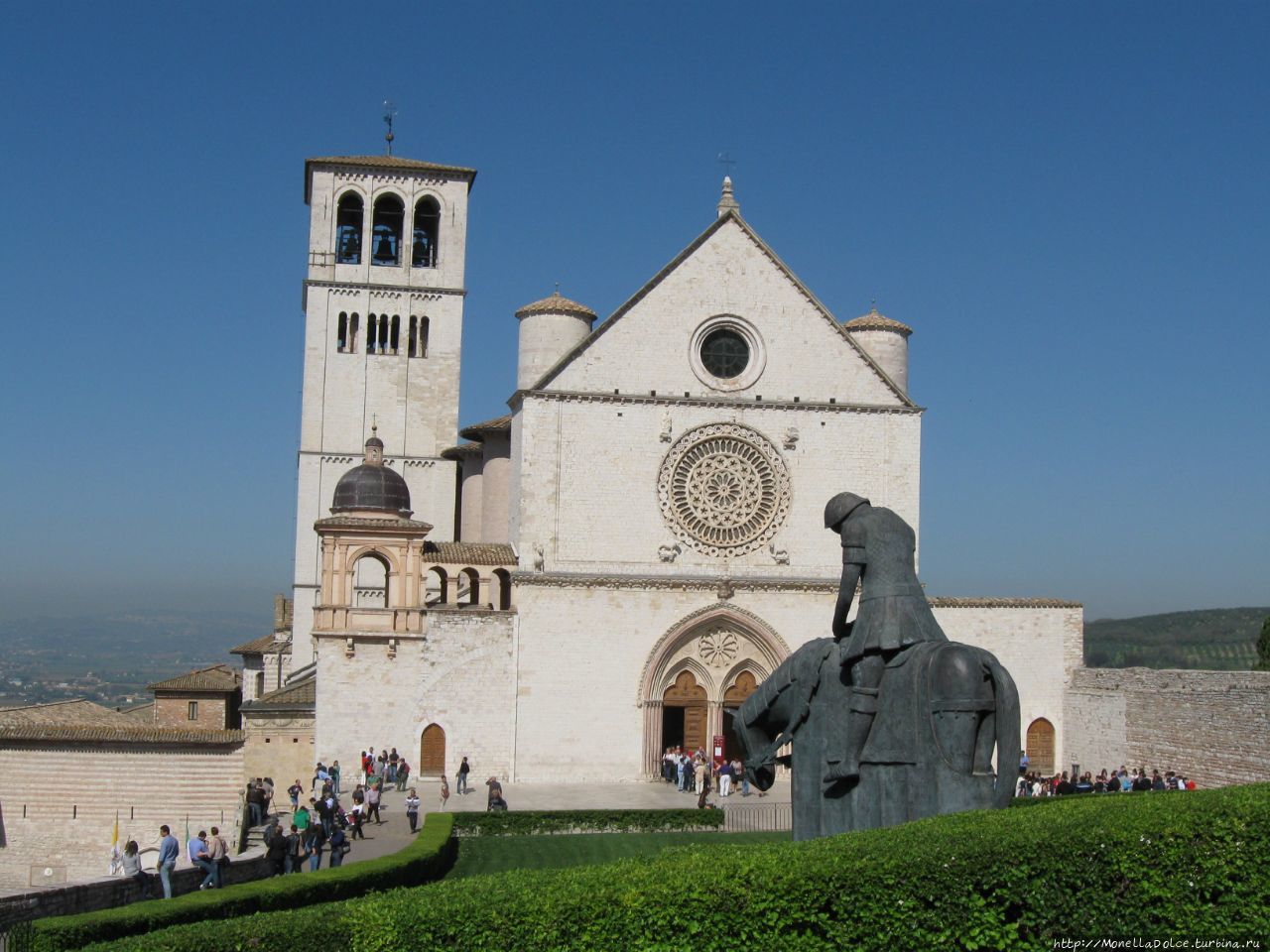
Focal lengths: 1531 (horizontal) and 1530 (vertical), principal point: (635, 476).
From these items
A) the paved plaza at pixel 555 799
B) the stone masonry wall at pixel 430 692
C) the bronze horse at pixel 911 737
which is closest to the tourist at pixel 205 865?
the paved plaza at pixel 555 799

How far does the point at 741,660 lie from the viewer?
37688 millimetres

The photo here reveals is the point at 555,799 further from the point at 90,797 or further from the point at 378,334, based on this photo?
the point at 378,334

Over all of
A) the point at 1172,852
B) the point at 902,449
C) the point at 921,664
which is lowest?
the point at 1172,852

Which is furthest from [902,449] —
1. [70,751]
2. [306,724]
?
[70,751]

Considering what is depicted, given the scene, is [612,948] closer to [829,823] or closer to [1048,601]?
[829,823]

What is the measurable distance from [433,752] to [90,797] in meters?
7.92

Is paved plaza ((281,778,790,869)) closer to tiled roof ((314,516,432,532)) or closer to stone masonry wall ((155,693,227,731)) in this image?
tiled roof ((314,516,432,532))

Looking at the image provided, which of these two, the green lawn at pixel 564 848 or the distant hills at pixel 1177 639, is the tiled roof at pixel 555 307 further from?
the distant hills at pixel 1177 639

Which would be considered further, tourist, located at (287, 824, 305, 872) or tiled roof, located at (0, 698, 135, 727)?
tiled roof, located at (0, 698, 135, 727)

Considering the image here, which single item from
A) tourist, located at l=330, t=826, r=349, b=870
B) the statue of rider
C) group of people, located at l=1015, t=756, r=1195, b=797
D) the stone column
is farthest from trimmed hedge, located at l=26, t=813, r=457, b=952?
group of people, located at l=1015, t=756, r=1195, b=797

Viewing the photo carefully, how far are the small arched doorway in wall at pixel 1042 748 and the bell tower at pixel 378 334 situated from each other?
18324 mm

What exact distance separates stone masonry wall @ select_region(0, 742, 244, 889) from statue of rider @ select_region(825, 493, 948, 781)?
20608 millimetres

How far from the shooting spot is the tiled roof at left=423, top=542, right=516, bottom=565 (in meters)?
37.4

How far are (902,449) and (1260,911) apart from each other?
26.3 meters
